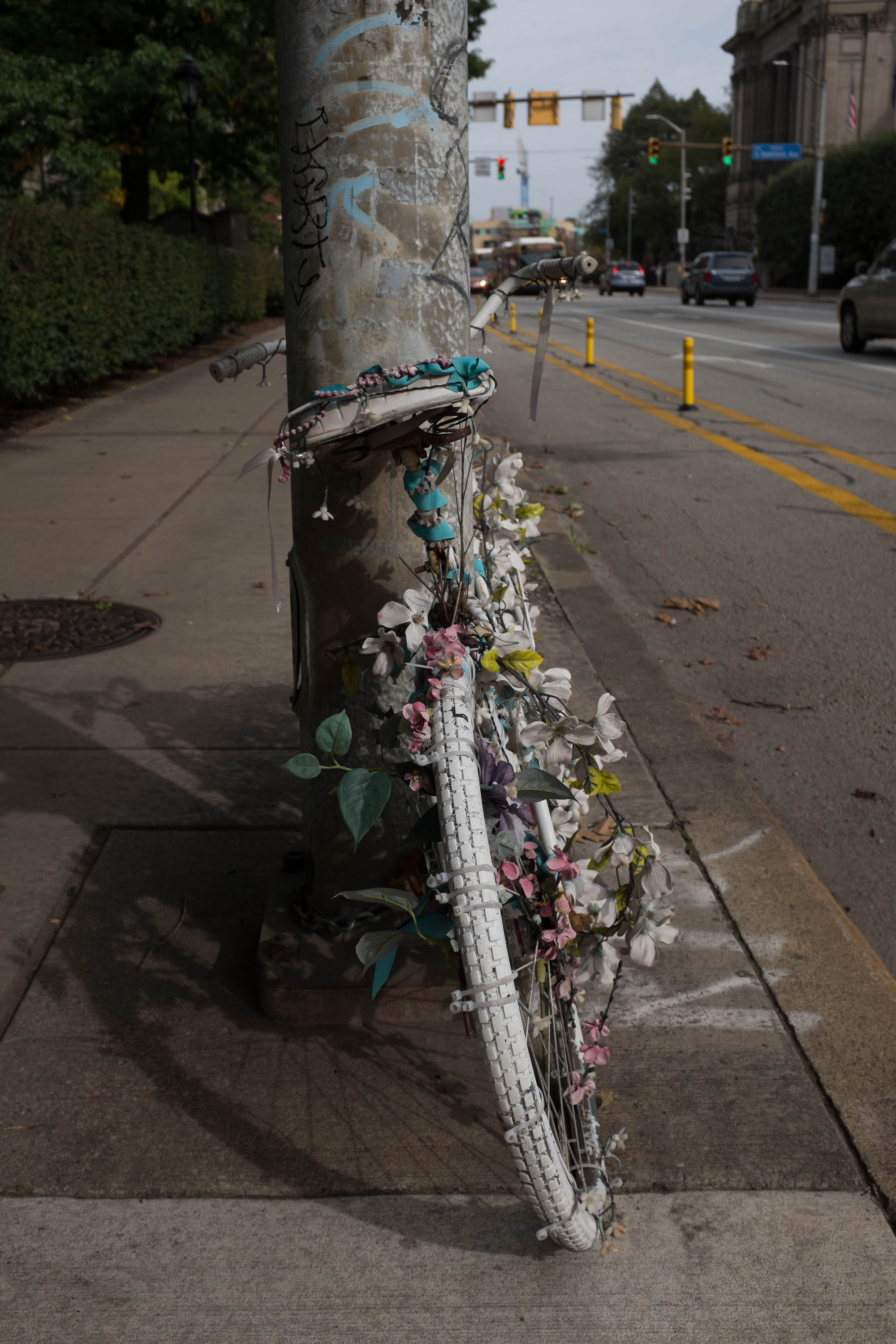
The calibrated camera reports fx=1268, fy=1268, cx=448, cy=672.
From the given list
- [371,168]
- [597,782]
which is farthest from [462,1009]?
[371,168]

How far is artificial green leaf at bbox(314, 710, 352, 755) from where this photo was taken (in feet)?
7.49

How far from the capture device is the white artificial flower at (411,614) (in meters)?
2.21

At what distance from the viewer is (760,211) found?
69.1m

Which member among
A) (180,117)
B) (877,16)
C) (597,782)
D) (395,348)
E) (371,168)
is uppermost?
(877,16)

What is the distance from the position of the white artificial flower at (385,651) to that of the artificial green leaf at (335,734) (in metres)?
0.11

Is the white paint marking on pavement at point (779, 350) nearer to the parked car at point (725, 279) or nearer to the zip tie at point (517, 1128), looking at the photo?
the parked car at point (725, 279)

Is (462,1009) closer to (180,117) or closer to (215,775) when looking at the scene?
(215,775)

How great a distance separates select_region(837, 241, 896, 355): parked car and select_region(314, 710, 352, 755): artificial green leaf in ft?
59.1

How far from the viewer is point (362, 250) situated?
2.51m

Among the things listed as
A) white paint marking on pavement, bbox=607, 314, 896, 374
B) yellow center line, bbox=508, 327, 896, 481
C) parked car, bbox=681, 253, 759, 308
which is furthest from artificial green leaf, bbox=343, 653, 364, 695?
parked car, bbox=681, 253, 759, 308

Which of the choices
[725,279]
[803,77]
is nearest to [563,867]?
[725,279]

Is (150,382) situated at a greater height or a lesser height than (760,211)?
lesser

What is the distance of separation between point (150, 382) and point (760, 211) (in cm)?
6028

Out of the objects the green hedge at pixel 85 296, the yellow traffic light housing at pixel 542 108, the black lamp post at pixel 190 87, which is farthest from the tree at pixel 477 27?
the green hedge at pixel 85 296
